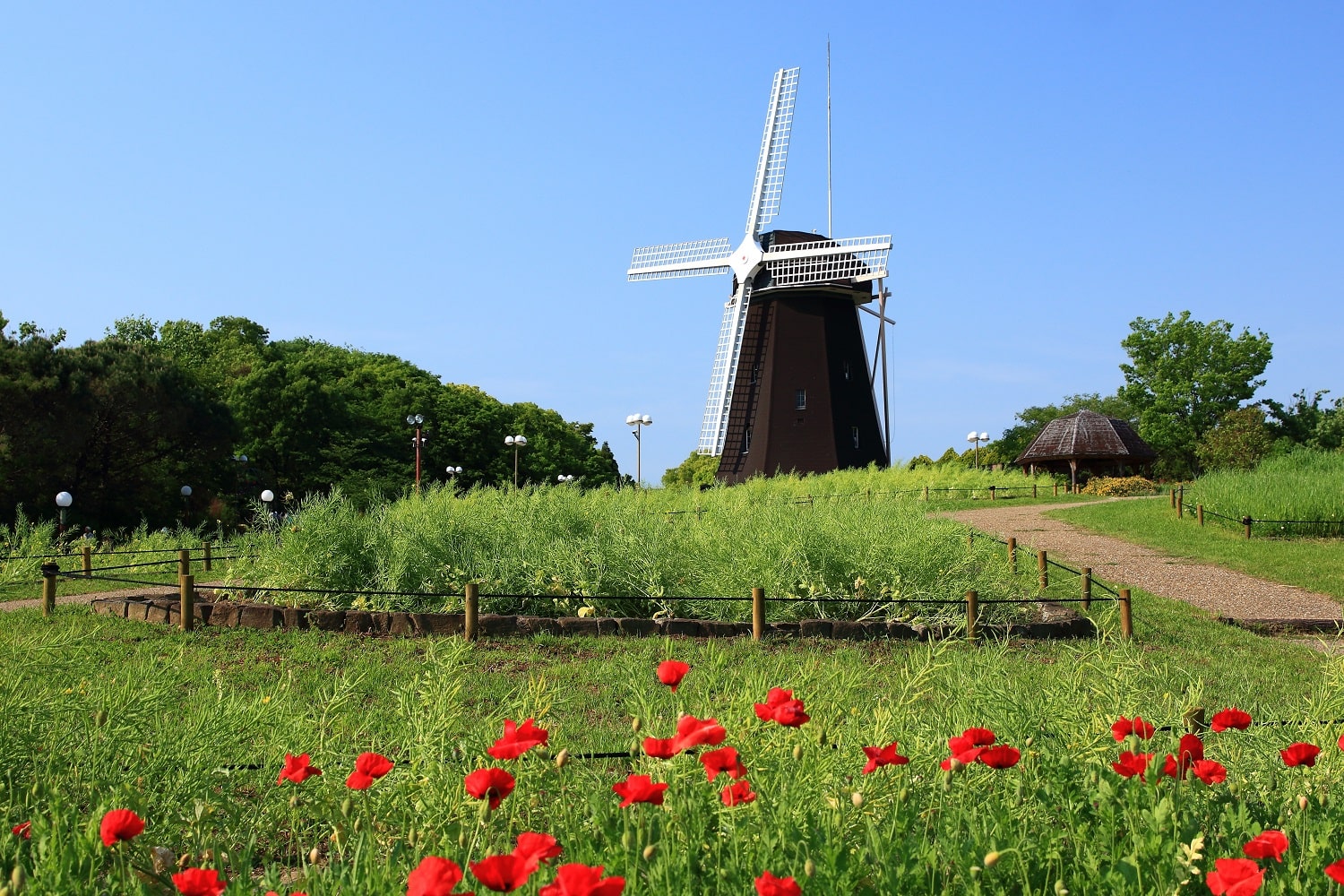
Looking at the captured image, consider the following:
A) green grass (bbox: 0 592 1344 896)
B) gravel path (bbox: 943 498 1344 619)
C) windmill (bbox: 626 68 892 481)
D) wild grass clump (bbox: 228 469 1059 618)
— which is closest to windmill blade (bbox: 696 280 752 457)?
windmill (bbox: 626 68 892 481)

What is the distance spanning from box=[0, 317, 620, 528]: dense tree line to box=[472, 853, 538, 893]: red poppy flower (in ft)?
34.6

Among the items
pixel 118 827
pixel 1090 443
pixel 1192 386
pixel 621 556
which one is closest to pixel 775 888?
pixel 118 827

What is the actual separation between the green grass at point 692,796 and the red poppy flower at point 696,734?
0.21 metres

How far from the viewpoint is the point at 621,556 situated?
9.22m

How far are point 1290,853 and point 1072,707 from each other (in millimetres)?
968

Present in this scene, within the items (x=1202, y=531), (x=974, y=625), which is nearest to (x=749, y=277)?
(x=1202, y=531)

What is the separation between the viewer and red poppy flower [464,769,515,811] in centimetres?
204

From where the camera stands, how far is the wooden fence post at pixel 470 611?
7.80 meters

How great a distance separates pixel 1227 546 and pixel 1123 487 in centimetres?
1508

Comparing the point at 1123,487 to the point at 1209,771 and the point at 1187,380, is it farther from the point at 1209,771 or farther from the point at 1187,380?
the point at 1209,771

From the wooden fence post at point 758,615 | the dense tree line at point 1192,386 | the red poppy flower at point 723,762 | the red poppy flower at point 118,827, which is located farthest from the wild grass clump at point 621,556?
the dense tree line at point 1192,386

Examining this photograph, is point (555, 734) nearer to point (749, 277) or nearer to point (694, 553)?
point (694, 553)

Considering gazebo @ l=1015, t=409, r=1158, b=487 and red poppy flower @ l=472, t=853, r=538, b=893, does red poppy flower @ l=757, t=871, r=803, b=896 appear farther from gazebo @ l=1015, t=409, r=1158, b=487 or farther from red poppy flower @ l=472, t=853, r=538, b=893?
gazebo @ l=1015, t=409, r=1158, b=487

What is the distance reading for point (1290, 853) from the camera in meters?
2.56
